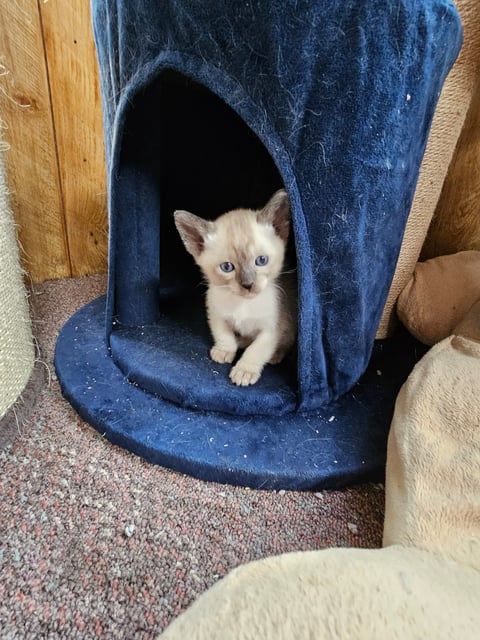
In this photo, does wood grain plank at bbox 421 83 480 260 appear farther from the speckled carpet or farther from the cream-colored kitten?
the speckled carpet

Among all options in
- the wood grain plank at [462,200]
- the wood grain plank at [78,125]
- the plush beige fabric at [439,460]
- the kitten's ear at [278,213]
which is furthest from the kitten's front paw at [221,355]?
the wood grain plank at [78,125]

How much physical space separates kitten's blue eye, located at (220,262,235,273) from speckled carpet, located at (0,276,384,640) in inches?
18.4

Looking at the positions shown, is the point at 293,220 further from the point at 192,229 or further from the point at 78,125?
the point at 78,125

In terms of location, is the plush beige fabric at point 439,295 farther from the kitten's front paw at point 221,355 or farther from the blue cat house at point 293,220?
the kitten's front paw at point 221,355

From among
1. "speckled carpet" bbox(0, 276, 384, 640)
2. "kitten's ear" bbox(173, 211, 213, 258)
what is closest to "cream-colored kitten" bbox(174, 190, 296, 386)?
"kitten's ear" bbox(173, 211, 213, 258)

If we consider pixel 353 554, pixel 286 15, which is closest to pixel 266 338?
pixel 353 554

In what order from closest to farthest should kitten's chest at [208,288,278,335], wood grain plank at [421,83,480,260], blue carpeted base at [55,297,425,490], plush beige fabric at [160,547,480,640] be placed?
plush beige fabric at [160,547,480,640] → blue carpeted base at [55,297,425,490] → kitten's chest at [208,288,278,335] → wood grain plank at [421,83,480,260]

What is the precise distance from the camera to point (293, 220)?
0.87 m

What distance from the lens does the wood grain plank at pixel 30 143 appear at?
1.36 metres

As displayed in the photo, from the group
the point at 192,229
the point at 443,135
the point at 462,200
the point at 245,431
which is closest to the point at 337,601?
the point at 245,431

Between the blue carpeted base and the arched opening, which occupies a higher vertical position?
the arched opening

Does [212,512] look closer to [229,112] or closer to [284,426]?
[284,426]

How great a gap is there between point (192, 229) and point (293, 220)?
0.30 metres

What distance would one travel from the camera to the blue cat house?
0.75 meters
